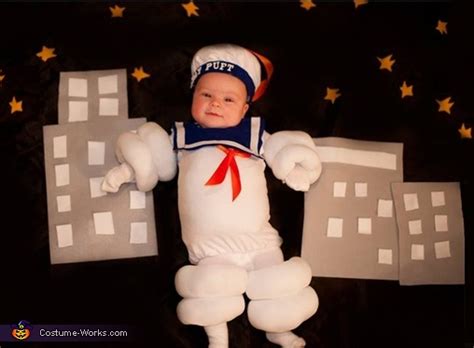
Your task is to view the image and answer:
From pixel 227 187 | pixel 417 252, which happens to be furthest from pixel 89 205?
pixel 417 252

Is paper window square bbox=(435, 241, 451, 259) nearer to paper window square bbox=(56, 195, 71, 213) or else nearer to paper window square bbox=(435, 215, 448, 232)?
paper window square bbox=(435, 215, 448, 232)

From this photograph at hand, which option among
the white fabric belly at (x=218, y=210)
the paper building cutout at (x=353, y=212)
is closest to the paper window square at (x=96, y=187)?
the white fabric belly at (x=218, y=210)

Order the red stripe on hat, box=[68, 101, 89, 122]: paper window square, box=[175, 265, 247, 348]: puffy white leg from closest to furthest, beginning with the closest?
box=[175, 265, 247, 348]: puffy white leg < the red stripe on hat < box=[68, 101, 89, 122]: paper window square

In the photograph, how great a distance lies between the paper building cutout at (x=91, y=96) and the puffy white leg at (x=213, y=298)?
62cm

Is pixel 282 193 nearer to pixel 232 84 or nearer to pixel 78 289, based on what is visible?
pixel 232 84

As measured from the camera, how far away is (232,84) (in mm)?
1529

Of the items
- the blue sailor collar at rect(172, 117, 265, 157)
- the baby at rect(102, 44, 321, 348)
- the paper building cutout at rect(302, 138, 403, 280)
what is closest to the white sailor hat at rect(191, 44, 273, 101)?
the baby at rect(102, 44, 321, 348)

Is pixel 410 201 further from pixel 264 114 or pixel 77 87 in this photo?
pixel 77 87

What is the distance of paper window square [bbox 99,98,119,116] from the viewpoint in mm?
1731

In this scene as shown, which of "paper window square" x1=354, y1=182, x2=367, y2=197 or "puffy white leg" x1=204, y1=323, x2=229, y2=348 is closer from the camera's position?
"puffy white leg" x1=204, y1=323, x2=229, y2=348

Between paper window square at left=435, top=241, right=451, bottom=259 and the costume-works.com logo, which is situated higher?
paper window square at left=435, top=241, right=451, bottom=259

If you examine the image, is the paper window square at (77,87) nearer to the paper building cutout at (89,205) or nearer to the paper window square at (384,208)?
the paper building cutout at (89,205)

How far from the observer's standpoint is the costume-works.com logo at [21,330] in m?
1.52

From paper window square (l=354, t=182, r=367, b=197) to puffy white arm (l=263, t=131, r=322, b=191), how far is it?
0.52ft
